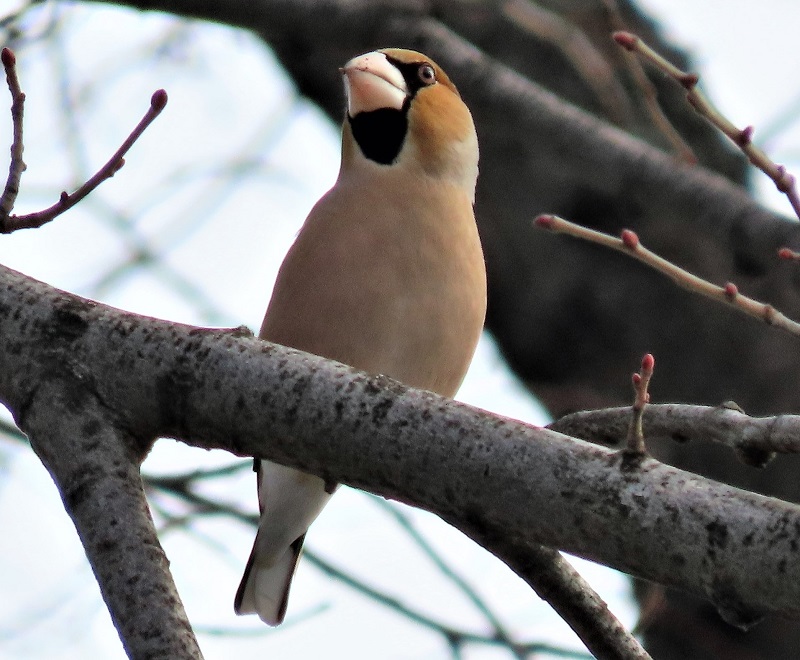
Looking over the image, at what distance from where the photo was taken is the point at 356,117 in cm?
291

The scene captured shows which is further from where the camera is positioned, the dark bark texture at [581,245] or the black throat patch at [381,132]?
the dark bark texture at [581,245]

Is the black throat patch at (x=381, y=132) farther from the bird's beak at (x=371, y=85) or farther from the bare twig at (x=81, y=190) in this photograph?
the bare twig at (x=81, y=190)

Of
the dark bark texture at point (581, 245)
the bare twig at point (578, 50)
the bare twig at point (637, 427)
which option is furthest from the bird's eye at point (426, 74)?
the bare twig at point (637, 427)

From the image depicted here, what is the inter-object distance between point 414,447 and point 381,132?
150cm

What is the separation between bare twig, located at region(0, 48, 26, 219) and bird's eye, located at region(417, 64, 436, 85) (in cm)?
139

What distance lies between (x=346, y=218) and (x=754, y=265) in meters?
1.05

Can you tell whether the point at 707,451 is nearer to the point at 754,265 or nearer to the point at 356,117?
the point at 754,265

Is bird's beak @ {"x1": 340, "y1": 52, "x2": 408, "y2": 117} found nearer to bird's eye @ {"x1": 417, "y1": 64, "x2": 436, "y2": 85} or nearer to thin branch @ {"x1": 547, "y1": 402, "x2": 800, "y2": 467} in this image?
bird's eye @ {"x1": 417, "y1": 64, "x2": 436, "y2": 85}

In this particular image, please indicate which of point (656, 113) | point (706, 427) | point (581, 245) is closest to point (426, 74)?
point (656, 113)

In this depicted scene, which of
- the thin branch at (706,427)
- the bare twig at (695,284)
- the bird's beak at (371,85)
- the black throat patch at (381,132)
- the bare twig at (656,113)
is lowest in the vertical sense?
the black throat patch at (381,132)

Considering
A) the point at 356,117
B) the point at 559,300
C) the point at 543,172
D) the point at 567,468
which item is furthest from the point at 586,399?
the point at 567,468

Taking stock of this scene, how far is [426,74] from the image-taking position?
304 centimetres

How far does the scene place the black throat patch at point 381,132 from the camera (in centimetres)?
282

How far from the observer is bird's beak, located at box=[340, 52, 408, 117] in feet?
9.43
